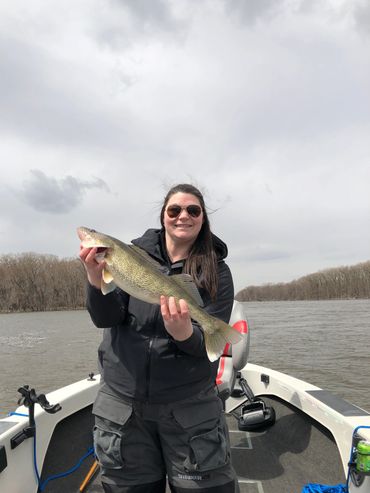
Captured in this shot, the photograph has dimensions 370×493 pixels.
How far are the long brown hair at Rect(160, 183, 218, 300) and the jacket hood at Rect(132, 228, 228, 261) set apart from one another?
0.06 metres

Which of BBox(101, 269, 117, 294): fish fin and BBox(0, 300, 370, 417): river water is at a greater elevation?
BBox(101, 269, 117, 294): fish fin

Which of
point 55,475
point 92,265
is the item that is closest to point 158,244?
point 92,265

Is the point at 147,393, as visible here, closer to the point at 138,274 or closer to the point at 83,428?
the point at 138,274

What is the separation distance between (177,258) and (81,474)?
2.90 m

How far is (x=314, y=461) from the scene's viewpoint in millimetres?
4188

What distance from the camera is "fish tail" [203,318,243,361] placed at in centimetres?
208

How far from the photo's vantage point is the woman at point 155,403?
6.70 feet

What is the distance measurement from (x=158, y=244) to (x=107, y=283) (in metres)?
0.51

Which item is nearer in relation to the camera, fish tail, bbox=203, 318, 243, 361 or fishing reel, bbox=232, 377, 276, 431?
fish tail, bbox=203, 318, 243, 361

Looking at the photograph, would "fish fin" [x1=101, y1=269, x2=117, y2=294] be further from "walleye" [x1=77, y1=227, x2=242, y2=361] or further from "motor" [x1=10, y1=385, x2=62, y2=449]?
"motor" [x1=10, y1=385, x2=62, y2=449]

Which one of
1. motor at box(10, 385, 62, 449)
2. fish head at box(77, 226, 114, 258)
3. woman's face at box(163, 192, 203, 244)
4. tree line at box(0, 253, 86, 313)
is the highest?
tree line at box(0, 253, 86, 313)

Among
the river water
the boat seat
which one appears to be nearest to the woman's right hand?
the boat seat

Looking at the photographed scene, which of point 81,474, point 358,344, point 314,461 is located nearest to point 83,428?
point 81,474

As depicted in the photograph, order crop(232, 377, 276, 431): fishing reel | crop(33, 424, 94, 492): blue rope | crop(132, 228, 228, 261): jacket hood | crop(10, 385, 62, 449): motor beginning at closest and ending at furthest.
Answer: crop(132, 228, 228, 261): jacket hood
crop(10, 385, 62, 449): motor
crop(33, 424, 94, 492): blue rope
crop(232, 377, 276, 431): fishing reel
